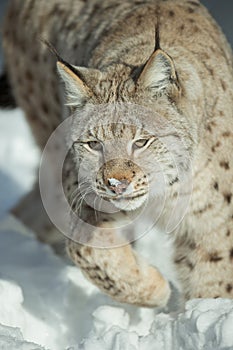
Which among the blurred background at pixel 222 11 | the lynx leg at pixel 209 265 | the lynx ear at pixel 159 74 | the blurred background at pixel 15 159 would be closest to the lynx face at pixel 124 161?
the lynx ear at pixel 159 74

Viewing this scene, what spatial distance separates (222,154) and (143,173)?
335mm

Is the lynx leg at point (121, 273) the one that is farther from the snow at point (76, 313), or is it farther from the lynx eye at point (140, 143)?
the lynx eye at point (140, 143)

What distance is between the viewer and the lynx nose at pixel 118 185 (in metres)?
2.89

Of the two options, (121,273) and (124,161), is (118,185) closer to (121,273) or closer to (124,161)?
(124,161)

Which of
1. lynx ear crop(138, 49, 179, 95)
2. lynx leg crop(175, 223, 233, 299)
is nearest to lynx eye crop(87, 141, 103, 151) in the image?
lynx ear crop(138, 49, 179, 95)

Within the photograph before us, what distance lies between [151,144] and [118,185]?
197 millimetres

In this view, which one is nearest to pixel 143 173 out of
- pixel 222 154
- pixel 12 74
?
pixel 222 154

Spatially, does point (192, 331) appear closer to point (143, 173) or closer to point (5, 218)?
point (143, 173)

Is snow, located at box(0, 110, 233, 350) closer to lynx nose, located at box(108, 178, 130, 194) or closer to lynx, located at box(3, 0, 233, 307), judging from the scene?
lynx, located at box(3, 0, 233, 307)

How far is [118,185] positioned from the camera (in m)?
2.89

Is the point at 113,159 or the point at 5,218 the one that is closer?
the point at 113,159

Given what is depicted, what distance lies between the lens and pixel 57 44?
13.2 feet

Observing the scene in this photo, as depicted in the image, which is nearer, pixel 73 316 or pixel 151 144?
pixel 151 144

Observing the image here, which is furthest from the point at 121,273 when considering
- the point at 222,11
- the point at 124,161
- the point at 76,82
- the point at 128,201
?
the point at 222,11
